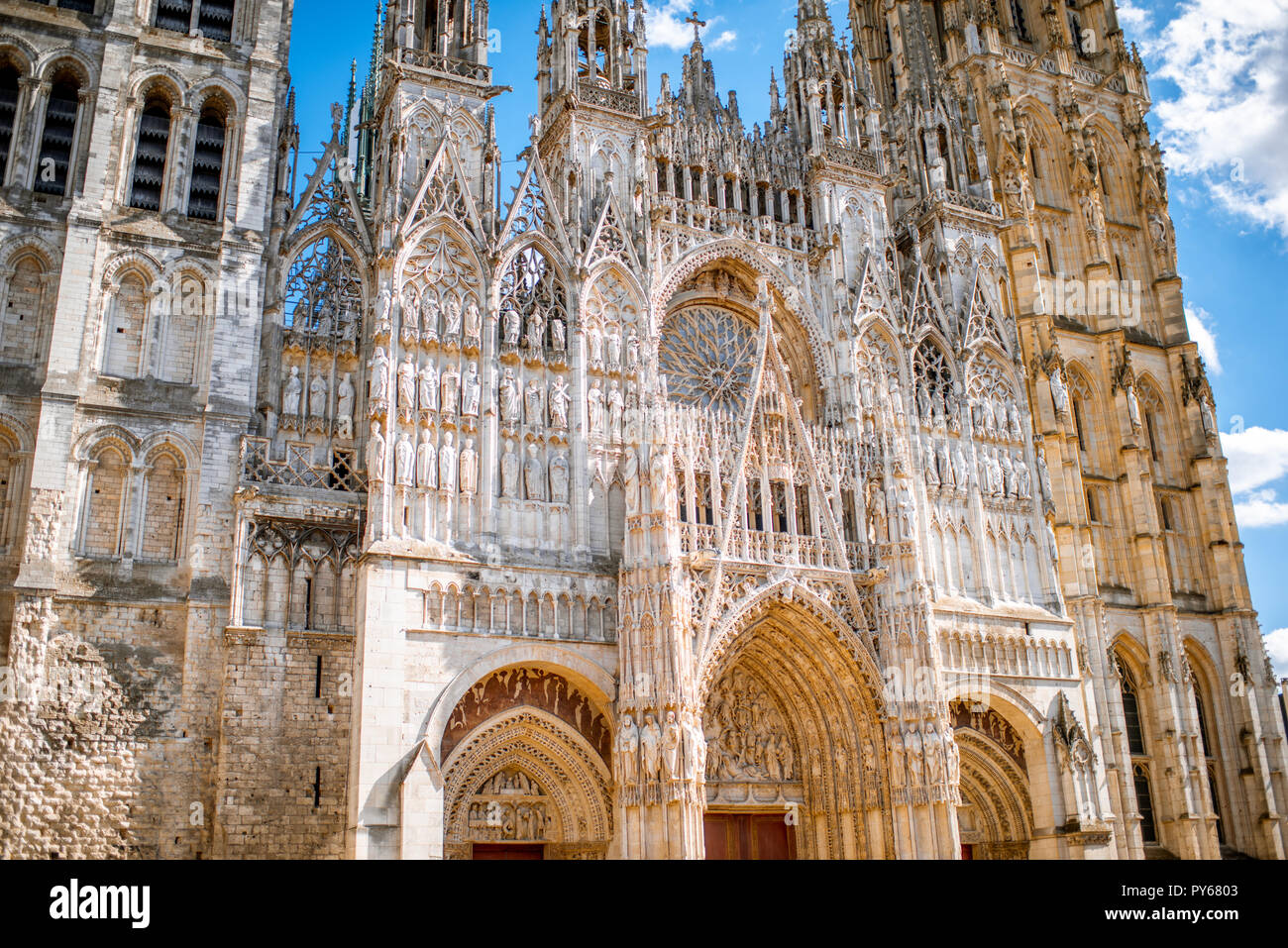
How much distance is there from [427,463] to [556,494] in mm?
2954

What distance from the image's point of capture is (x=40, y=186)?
2525 centimetres

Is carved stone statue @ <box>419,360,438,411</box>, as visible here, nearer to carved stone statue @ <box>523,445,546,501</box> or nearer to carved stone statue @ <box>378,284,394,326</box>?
carved stone statue @ <box>378,284,394,326</box>

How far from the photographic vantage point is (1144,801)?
106 feet

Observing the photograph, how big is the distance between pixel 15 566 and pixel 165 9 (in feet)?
44.8

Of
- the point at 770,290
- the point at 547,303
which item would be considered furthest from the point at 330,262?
the point at 770,290

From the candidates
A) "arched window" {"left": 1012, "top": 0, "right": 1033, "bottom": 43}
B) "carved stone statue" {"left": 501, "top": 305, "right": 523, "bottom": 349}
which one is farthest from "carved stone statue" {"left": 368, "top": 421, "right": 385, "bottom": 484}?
"arched window" {"left": 1012, "top": 0, "right": 1033, "bottom": 43}

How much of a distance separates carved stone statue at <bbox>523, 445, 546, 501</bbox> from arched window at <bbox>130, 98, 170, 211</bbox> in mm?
9894

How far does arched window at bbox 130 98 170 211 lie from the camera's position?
26.0 metres

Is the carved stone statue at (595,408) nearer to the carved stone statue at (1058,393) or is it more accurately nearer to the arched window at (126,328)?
the arched window at (126,328)

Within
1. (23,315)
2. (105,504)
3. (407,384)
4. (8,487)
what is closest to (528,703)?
(407,384)

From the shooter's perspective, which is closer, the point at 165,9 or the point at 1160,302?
the point at 165,9

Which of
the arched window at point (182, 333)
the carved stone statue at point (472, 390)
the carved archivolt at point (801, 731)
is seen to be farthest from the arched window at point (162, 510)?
the carved archivolt at point (801, 731)
